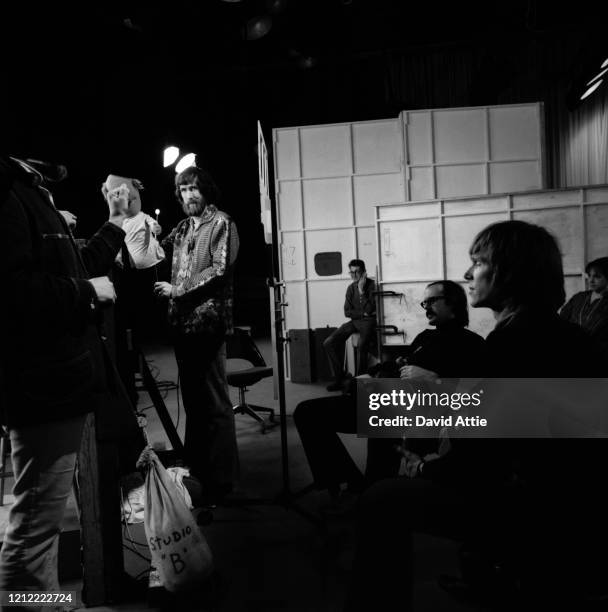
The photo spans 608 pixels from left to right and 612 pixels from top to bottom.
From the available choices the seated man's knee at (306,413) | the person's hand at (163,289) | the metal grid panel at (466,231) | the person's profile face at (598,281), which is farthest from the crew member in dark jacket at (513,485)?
the metal grid panel at (466,231)

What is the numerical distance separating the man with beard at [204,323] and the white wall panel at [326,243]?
4.44 meters

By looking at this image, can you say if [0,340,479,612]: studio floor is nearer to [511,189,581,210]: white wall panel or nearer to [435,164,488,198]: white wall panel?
[511,189,581,210]: white wall panel

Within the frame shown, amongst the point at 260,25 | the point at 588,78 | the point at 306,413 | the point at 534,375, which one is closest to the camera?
the point at 534,375

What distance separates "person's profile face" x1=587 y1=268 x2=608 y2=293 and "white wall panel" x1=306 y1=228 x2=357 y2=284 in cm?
359

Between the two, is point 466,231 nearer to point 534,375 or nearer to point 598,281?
point 598,281

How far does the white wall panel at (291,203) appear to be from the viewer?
7.07 metres

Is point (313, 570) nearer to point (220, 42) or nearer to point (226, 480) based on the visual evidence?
point (226, 480)

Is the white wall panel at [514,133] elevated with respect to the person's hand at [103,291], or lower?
elevated

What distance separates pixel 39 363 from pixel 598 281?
4.04 m

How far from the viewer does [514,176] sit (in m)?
6.69

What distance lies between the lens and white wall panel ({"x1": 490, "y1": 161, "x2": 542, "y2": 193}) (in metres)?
6.64

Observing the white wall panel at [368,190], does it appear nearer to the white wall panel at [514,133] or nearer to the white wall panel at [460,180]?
the white wall panel at [460,180]

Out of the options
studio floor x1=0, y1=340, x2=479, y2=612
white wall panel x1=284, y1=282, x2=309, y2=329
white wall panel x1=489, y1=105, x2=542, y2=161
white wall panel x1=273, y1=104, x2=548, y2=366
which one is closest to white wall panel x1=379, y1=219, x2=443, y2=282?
white wall panel x1=273, y1=104, x2=548, y2=366

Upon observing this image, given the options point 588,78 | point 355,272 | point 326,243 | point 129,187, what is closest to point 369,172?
point 326,243
